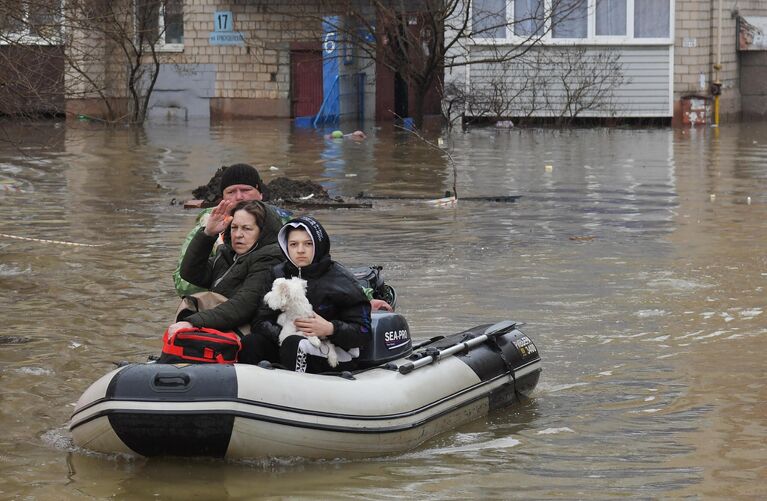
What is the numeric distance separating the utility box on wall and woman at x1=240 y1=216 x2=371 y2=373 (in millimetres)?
24983

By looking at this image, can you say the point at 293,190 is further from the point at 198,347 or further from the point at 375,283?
the point at 198,347

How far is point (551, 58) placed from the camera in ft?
101

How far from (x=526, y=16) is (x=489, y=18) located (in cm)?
83

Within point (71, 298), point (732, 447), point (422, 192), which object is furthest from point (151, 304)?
point (422, 192)

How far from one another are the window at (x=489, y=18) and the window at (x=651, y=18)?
9.82ft

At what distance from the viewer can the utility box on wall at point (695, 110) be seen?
30.7m

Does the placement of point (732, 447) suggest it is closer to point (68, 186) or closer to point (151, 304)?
point (151, 304)

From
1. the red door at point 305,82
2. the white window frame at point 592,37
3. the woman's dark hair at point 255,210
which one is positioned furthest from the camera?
the red door at point 305,82

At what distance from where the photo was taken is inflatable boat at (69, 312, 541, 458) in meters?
6.26

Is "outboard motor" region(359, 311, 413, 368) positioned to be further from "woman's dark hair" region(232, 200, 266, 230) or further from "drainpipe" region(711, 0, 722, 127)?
"drainpipe" region(711, 0, 722, 127)

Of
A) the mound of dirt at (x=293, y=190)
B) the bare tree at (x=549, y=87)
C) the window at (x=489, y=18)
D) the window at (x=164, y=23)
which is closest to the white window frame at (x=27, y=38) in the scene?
the mound of dirt at (x=293, y=190)

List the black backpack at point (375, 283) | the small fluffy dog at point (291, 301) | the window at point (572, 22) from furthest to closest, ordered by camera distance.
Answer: the window at point (572, 22)
the black backpack at point (375, 283)
the small fluffy dog at point (291, 301)

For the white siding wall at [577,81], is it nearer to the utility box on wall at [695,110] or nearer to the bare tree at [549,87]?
the bare tree at [549,87]

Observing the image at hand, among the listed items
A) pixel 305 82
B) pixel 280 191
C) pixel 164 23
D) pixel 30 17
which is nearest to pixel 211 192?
pixel 280 191
